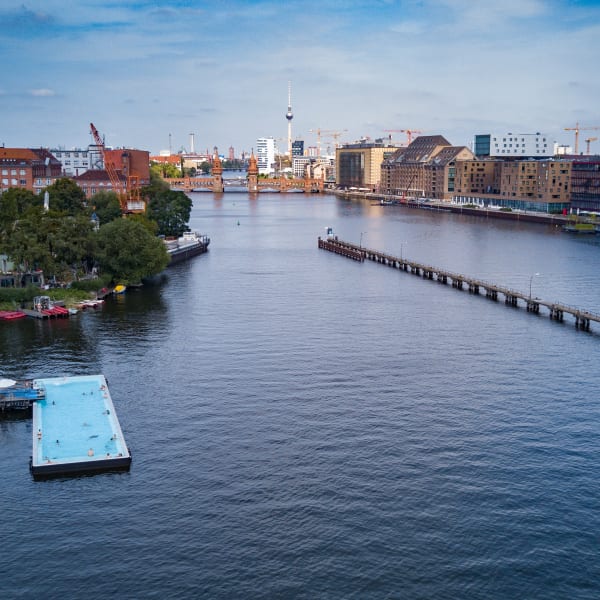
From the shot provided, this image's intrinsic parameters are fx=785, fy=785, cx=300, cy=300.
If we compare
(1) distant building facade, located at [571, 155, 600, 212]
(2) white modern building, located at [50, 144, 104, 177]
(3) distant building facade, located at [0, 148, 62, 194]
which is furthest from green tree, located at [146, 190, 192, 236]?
(1) distant building facade, located at [571, 155, 600, 212]

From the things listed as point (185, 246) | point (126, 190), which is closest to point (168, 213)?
point (185, 246)

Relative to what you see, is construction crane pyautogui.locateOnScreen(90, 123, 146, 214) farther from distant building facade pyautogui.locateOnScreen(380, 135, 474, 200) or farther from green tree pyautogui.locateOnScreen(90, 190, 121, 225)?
distant building facade pyautogui.locateOnScreen(380, 135, 474, 200)

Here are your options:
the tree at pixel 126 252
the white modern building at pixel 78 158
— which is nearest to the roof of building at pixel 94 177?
the white modern building at pixel 78 158

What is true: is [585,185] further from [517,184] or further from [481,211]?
[481,211]

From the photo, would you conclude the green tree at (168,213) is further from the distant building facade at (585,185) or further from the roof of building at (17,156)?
the distant building facade at (585,185)

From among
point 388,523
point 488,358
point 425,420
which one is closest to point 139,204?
point 488,358

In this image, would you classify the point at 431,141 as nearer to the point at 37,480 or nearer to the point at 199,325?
the point at 199,325

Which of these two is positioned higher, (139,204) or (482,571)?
(139,204)
